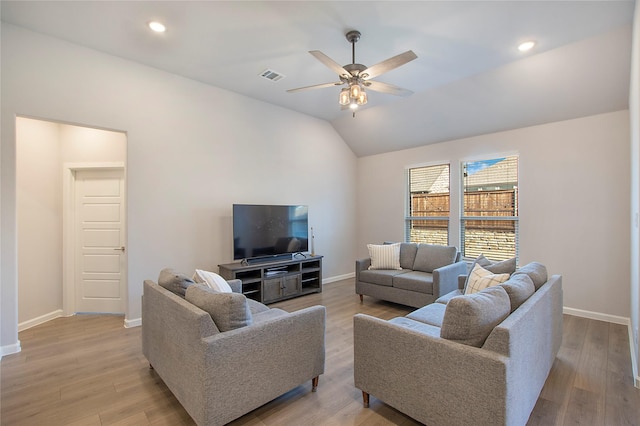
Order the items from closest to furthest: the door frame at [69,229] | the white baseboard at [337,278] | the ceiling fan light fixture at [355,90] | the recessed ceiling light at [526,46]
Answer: the ceiling fan light fixture at [355,90] → the recessed ceiling light at [526,46] → the door frame at [69,229] → the white baseboard at [337,278]

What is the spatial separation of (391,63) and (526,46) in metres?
1.83

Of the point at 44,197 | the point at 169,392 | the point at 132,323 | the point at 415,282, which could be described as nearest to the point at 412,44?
the point at 415,282

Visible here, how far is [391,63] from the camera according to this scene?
2.61 m

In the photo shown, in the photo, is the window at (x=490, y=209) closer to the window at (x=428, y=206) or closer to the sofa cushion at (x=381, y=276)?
the window at (x=428, y=206)

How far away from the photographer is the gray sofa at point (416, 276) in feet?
13.1

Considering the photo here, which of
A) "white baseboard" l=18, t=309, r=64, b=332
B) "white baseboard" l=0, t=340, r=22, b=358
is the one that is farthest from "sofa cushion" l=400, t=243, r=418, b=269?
"white baseboard" l=18, t=309, r=64, b=332

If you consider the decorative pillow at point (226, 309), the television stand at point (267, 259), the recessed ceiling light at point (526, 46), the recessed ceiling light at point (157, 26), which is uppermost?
the recessed ceiling light at point (157, 26)

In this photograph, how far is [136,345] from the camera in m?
3.21

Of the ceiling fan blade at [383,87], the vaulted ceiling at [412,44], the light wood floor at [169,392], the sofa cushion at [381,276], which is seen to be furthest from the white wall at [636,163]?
the sofa cushion at [381,276]

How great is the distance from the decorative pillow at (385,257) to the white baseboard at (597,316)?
92.4 inches

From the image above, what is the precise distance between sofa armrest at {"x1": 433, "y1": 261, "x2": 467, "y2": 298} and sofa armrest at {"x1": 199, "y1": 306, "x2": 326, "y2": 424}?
7.01ft

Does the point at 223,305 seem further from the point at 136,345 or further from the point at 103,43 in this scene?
the point at 103,43

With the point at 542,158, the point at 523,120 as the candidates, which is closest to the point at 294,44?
the point at 523,120

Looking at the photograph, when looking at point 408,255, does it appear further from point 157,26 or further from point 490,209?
point 157,26
